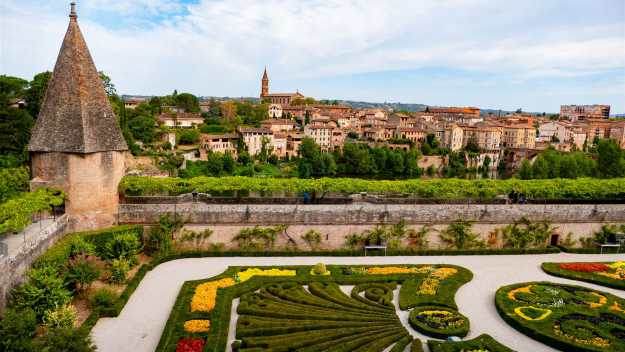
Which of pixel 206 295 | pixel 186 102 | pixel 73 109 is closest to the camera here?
pixel 206 295

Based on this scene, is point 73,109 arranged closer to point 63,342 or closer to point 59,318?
point 59,318

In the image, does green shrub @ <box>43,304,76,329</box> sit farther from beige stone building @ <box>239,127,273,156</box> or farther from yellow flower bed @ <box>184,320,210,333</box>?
beige stone building @ <box>239,127,273,156</box>

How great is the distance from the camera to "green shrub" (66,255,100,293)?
1980cm

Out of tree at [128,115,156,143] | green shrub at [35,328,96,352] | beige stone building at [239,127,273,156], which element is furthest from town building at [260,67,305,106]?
green shrub at [35,328,96,352]

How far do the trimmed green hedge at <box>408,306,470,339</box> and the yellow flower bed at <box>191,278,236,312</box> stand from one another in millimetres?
8517

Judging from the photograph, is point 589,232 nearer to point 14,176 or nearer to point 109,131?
point 109,131

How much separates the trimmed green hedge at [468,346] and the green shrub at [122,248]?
50.5 feet

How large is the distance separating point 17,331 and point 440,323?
14.9 m

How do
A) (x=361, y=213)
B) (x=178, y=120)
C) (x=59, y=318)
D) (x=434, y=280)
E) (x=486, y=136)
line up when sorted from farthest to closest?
(x=486, y=136) → (x=178, y=120) → (x=361, y=213) → (x=434, y=280) → (x=59, y=318)

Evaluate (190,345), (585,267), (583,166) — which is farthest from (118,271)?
(583,166)

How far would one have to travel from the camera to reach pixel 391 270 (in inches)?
958

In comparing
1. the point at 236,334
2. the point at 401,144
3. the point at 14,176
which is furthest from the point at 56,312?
the point at 401,144

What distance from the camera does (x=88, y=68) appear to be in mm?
24562

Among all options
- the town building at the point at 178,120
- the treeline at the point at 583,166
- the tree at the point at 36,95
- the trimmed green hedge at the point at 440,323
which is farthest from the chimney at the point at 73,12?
the town building at the point at 178,120
